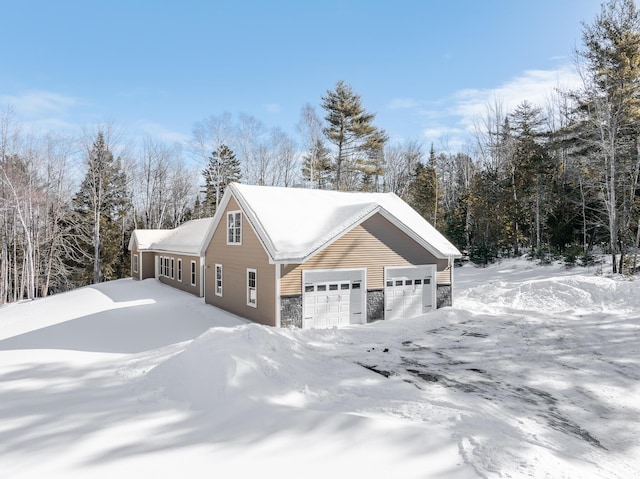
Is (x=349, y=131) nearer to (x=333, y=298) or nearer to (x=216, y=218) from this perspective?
(x=216, y=218)

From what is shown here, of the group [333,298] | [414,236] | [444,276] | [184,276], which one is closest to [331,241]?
[333,298]

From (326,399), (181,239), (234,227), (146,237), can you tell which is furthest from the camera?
(146,237)

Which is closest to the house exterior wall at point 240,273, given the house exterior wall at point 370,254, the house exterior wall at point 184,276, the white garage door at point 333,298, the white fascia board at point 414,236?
the house exterior wall at point 370,254

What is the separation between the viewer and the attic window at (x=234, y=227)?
49.7 feet

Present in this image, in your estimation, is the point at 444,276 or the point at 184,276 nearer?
the point at 444,276

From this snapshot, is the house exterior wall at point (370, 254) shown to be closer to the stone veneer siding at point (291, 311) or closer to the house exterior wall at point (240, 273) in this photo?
the stone veneer siding at point (291, 311)

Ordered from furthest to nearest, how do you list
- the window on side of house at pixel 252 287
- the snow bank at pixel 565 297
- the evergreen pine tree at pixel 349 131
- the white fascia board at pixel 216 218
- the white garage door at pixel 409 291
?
the evergreen pine tree at pixel 349 131, the white fascia board at pixel 216 218, the snow bank at pixel 565 297, the white garage door at pixel 409 291, the window on side of house at pixel 252 287

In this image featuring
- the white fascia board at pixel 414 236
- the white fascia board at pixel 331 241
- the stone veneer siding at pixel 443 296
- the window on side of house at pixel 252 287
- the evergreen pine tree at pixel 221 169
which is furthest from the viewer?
the evergreen pine tree at pixel 221 169

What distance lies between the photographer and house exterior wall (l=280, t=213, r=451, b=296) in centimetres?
1281

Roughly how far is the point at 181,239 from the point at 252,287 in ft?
38.1

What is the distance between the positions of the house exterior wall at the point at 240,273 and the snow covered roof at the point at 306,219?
0.66 metres

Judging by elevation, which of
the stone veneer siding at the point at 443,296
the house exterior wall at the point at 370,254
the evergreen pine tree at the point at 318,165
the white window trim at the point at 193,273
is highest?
the evergreen pine tree at the point at 318,165

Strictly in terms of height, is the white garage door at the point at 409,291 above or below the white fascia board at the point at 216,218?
below

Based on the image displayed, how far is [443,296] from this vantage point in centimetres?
1578
